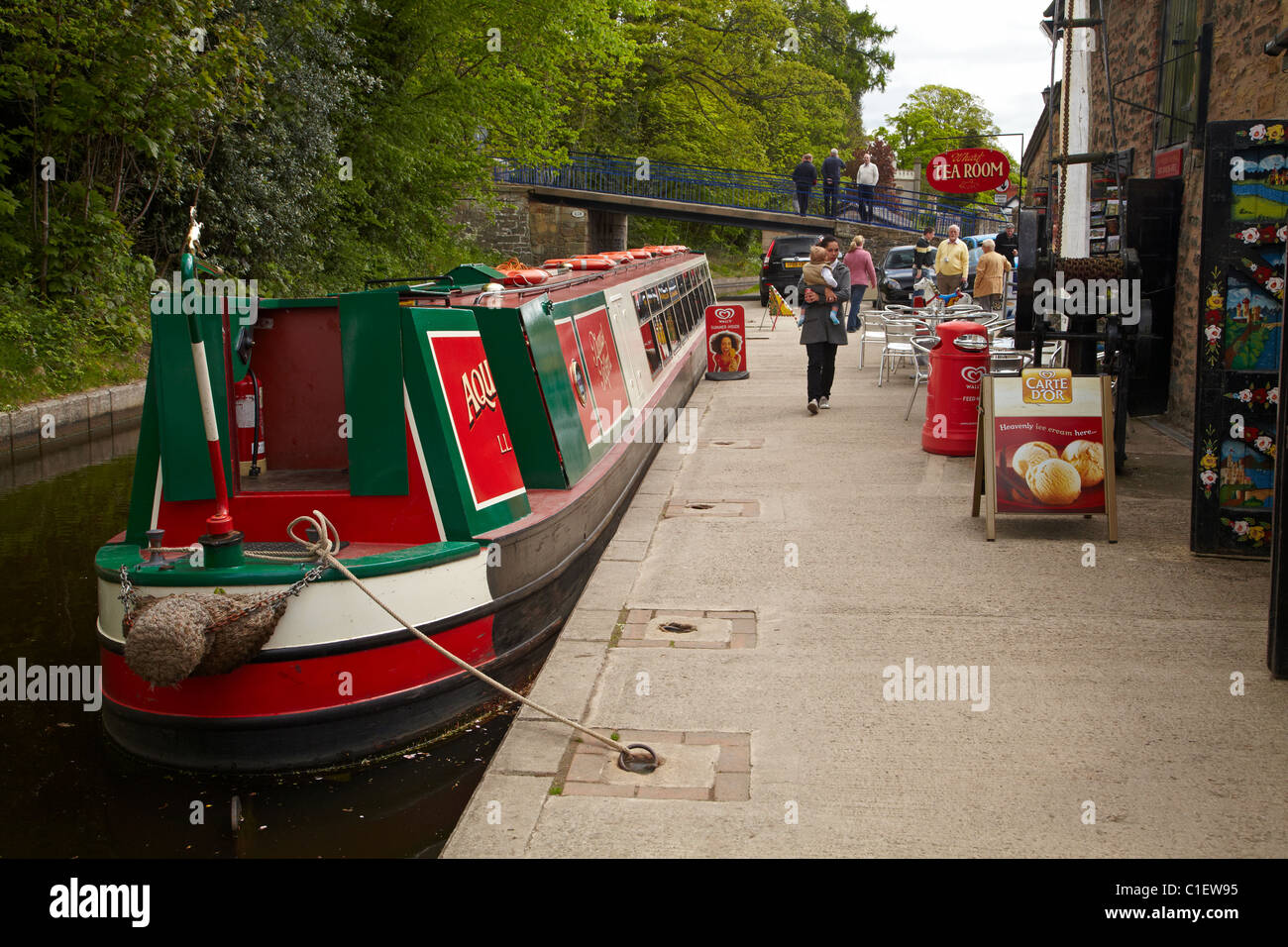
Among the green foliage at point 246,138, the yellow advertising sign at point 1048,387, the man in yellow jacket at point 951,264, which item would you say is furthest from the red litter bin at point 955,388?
the man in yellow jacket at point 951,264

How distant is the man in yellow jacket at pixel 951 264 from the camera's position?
59.1 feet

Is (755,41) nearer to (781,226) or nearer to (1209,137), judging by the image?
(781,226)

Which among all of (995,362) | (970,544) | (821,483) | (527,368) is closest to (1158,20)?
(995,362)

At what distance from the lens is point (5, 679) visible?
5.97 m

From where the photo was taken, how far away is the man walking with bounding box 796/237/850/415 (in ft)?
38.3

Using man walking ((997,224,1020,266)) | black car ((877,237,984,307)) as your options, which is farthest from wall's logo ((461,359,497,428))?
black car ((877,237,984,307))

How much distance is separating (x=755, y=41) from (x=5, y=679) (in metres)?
41.6

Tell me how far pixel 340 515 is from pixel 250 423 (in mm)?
816

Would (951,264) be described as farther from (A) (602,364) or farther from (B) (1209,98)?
(A) (602,364)

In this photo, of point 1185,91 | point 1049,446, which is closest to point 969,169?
point 1185,91

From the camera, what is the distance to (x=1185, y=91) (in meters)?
11.1

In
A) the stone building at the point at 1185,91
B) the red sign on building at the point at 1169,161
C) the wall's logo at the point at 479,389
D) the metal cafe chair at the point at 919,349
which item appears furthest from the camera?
the metal cafe chair at the point at 919,349

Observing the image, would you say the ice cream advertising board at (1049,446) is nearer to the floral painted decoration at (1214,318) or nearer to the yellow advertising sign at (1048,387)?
the yellow advertising sign at (1048,387)

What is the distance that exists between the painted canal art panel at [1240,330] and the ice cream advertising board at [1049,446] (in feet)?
2.21
